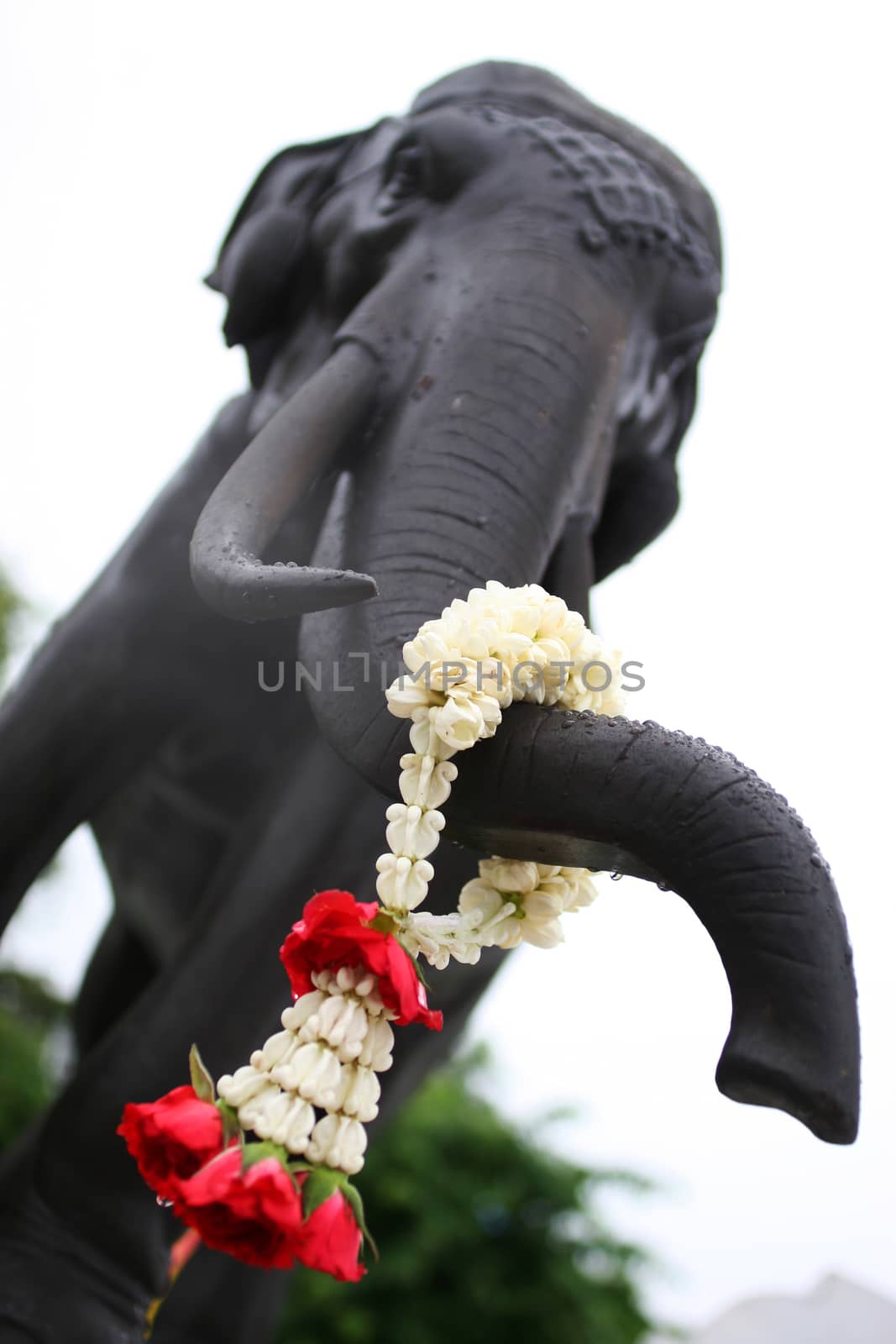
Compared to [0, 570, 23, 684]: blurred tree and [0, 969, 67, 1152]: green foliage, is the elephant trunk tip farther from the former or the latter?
[0, 570, 23, 684]: blurred tree

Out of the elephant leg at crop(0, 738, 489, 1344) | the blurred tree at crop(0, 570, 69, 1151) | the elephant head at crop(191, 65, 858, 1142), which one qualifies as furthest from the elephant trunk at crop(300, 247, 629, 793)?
the blurred tree at crop(0, 570, 69, 1151)

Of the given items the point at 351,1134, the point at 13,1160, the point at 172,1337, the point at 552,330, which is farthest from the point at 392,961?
the point at 172,1337

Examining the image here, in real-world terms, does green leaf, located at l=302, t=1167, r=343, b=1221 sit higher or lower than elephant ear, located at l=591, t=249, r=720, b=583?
lower

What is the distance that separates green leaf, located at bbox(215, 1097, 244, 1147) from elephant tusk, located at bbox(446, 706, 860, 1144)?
27cm

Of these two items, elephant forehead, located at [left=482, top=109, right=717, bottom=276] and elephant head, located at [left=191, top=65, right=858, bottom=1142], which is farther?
elephant forehead, located at [left=482, top=109, right=717, bottom=276]

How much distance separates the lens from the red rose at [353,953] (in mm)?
932

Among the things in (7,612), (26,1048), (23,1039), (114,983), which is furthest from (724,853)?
(7,612)

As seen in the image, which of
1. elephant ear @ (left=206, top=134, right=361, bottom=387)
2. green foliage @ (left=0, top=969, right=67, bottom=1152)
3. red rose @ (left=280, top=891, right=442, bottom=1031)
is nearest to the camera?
red rose @ (left=280, top=891, right=442, bottom=1031)

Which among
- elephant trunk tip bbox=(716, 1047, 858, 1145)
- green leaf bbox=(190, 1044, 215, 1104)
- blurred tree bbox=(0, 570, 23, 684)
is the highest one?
blurred tree bbox=(0, 570, 23, 684)

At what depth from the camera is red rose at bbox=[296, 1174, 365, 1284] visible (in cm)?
85

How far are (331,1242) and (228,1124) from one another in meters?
0.10

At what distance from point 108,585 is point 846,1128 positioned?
4.01 feet

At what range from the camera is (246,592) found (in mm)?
982

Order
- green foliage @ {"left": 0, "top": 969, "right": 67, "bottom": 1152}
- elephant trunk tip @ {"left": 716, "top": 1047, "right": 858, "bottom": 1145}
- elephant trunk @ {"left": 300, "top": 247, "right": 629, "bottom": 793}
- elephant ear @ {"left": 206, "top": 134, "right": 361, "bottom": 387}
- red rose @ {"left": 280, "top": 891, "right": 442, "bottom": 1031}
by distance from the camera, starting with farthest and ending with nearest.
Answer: green foliage @ {"left": 0, "top": 969, "right": 67, "bottom": 1152} → elephant ear @ {"left": 206, "top": 134, "right": 361, "bottom": 387} → elephant trunk @ {"left": 300, "top": 247, "right": 629, "bottom": 793} → red rose @ {"left": 280, "top": 891, "right": 442, "bottom": 1031} → elephant trunk tip @ {"left": 716, "top": 1047, "right": 858, "bottom": 1145}
